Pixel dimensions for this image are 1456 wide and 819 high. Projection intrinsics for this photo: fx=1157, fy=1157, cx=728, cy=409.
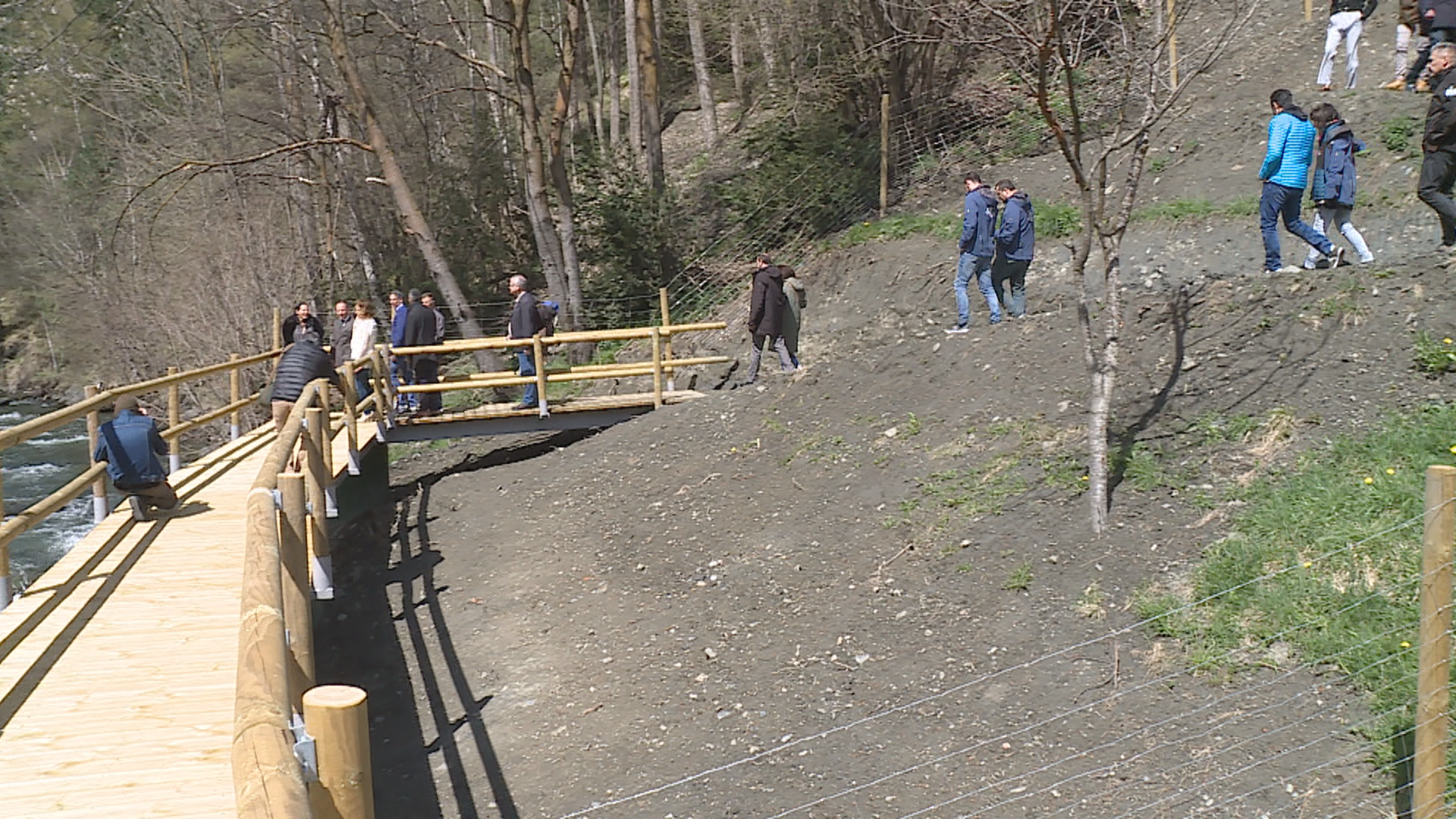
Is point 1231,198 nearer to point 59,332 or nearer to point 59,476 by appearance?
point 59,476

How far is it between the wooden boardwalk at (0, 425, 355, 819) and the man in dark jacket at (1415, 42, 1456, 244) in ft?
29.9

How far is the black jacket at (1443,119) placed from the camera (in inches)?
356

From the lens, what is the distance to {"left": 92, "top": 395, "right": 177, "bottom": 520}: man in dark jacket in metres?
8.60

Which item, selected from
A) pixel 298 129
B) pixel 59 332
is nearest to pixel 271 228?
pixel 298 129

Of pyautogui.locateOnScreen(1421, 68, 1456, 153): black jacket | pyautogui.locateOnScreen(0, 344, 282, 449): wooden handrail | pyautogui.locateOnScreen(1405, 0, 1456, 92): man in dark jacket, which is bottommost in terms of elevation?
pyautogui.locateOnScreen(0, 344, 282, 449): wooden handrail

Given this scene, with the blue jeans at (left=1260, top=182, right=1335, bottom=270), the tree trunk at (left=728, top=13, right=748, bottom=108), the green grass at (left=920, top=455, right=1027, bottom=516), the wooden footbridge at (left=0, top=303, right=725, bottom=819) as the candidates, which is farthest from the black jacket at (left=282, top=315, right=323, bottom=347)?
the tree trunk at (left=728, top=13, right=748, bottom=108)

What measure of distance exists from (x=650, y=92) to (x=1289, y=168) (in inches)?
617

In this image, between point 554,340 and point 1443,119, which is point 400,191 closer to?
point 554,340

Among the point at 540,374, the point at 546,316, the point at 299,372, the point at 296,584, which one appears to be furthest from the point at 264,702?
the point at 546,316

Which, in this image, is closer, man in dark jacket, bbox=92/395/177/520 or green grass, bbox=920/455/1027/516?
man in dark jacket, bbox=92/395/177/520

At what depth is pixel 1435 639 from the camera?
14.4ft

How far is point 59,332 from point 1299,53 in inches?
1374

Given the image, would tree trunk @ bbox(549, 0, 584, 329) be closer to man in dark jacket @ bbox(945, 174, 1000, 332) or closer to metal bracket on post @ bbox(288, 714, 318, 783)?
man in dark jacket @ bbox(945, 174, 1000, 332)

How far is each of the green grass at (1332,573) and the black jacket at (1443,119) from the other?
275cm
